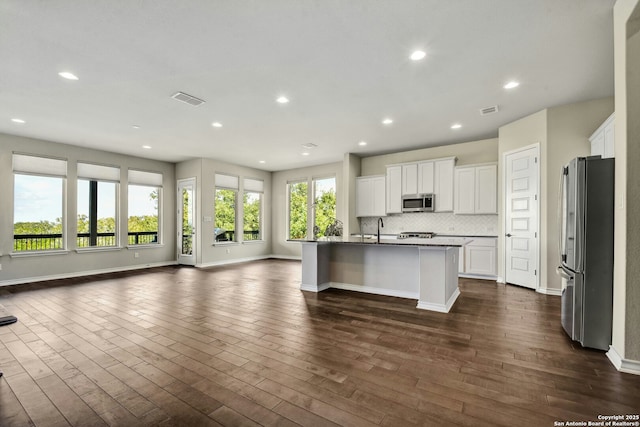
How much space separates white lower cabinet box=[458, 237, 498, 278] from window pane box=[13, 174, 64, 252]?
8.58m

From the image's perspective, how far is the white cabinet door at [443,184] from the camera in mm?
6312

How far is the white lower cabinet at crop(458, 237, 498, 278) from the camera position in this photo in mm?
5719

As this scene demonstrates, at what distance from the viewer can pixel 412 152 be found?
7.05 metres

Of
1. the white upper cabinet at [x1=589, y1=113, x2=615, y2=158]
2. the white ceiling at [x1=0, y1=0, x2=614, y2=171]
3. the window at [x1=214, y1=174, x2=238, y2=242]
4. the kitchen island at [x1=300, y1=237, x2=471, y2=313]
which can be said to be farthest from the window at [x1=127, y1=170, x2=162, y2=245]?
the white upper cabinet at [x1=589, y1=113, x2=615, y2=158]

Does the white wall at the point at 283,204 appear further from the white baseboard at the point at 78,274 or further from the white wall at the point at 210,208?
the white baseboard at the point at 78,274

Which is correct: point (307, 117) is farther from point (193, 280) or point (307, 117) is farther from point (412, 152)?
point (193, 280)

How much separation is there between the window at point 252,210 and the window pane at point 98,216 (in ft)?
10.9

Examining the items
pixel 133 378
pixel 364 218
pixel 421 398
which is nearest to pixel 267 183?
pixel 364 218

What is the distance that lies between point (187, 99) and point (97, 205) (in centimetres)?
458

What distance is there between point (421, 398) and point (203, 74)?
12.4 ft


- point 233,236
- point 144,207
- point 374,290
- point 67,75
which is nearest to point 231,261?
point 233,236

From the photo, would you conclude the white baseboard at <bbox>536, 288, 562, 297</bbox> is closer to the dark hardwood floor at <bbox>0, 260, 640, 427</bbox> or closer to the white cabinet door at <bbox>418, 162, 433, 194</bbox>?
the dark hardwood floor at <bbox>0, 260, 640, 427</bbox>

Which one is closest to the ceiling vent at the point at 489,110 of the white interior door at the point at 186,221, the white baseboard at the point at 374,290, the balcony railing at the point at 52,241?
the white baseboard at the point at 374,290

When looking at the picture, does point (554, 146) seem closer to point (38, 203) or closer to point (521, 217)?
point (521, 217)
